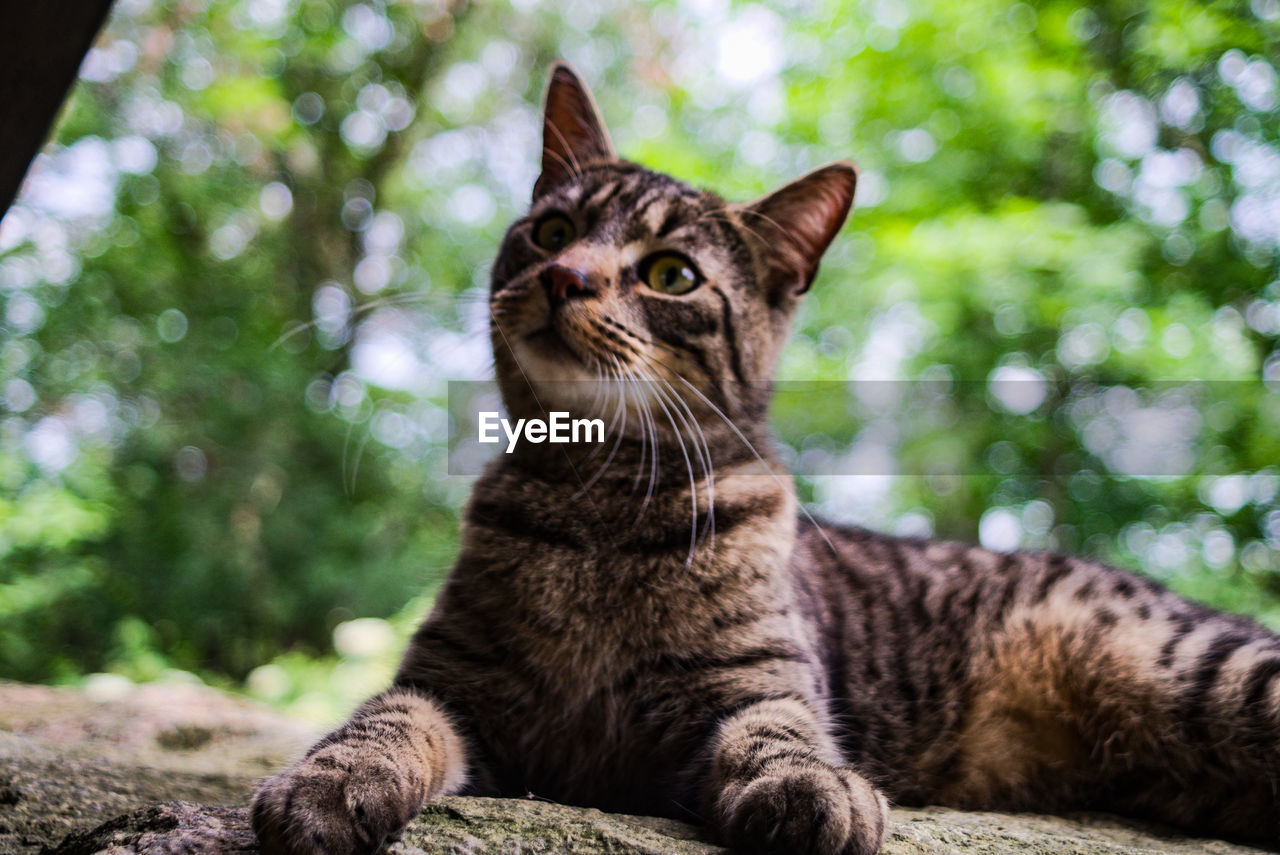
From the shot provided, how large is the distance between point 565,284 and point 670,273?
0.76ft

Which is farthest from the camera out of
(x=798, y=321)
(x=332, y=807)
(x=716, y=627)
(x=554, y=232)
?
(x=798, y=321)

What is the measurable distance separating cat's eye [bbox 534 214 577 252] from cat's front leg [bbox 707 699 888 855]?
33.8 inches

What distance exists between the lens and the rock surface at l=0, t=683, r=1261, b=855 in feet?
3.29

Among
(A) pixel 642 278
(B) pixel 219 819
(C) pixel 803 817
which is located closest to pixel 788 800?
(C) pixel 803 817

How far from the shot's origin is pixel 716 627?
4.35ft

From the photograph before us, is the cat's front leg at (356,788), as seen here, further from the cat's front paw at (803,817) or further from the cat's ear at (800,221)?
the cat's ear at (800,221)

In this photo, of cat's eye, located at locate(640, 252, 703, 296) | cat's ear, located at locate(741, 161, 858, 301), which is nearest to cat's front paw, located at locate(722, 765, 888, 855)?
cat's eye, located at locate(640, 252, 703, 296)

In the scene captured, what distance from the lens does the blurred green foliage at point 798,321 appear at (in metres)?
3.33

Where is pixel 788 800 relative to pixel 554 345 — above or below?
below

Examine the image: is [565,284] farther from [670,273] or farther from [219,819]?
[219,819]

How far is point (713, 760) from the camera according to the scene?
1167 mm

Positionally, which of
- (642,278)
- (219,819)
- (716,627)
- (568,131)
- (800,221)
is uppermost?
(568,131)

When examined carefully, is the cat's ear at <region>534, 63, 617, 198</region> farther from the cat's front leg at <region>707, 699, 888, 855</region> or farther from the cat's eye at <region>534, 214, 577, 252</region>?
the cat's front leg at <region>707, 699, 888, 855</region>

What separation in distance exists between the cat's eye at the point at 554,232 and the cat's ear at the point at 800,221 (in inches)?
12.0
